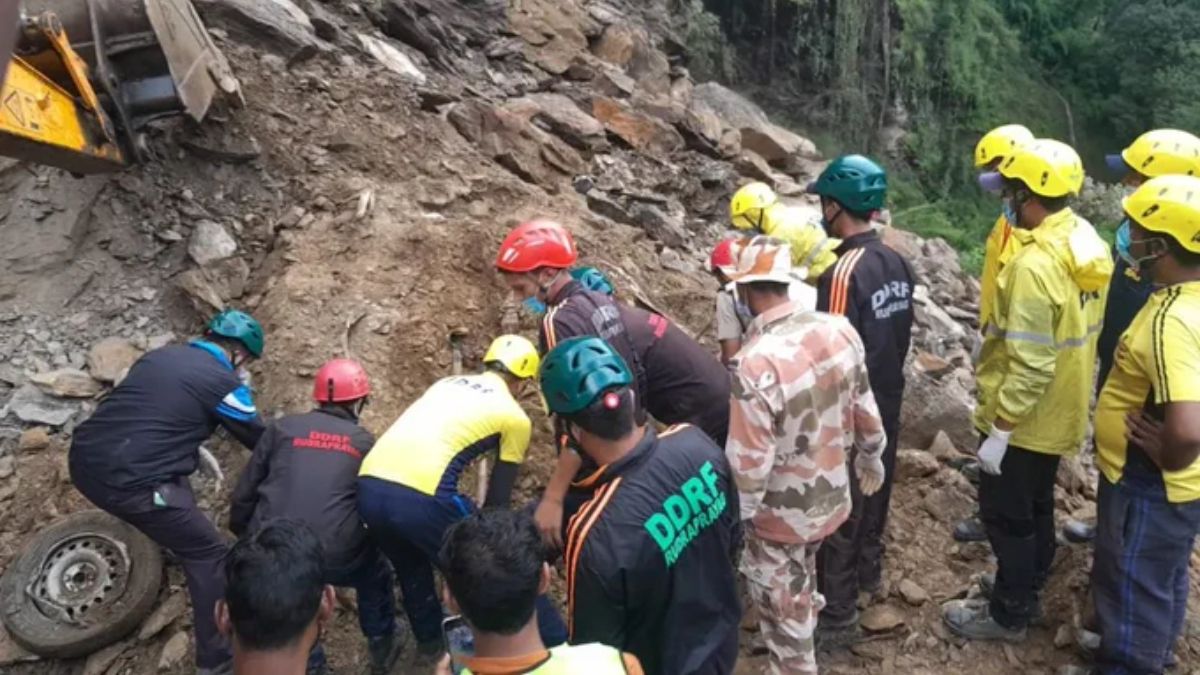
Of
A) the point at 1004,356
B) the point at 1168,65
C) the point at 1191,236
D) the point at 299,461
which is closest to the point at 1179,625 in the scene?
the point at 1004,356

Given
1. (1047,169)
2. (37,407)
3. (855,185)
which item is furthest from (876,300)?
(37,407)

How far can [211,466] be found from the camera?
4.70m

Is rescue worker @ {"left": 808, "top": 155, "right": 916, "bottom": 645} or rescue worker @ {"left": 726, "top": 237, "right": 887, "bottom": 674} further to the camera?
rescue worker @ {"left": 808, "top": 155, "right": 916, "bottom": 645}

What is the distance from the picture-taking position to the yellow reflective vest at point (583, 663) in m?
1.84

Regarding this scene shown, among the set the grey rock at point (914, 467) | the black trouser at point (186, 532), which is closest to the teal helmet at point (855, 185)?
the grey rock at point (914, 467)

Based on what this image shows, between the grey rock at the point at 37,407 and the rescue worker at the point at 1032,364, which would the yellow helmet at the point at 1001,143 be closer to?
the rescue worker at the point at 1032,364

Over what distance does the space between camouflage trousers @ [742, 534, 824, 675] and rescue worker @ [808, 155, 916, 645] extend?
0.67m

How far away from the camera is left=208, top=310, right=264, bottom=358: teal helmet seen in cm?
412

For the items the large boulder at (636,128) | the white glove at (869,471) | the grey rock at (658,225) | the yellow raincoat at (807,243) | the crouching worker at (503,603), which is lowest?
the grey rock at (658,225)

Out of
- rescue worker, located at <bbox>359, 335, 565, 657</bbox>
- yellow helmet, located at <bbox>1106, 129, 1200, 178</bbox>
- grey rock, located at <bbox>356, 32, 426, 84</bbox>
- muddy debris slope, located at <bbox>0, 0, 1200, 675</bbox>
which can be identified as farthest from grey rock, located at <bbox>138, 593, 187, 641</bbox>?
yellow helmet, located at <bbox>1106, 129, 1200, 178</bbox>

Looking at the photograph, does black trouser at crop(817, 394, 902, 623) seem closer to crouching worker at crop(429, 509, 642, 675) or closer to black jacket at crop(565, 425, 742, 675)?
black jacket at crop(565, 425, 742, 675)

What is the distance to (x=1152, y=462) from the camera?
311 centimetres

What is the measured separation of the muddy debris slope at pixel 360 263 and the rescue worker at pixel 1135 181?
3.02 feet

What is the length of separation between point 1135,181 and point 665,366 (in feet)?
8.92
